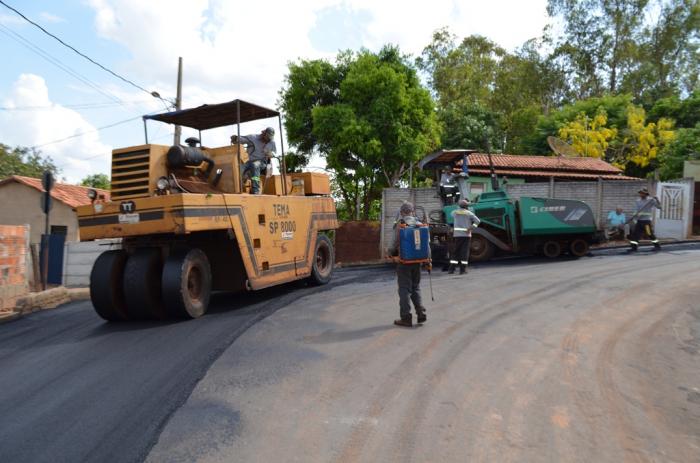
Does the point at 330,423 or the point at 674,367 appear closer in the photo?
the point at 330,423

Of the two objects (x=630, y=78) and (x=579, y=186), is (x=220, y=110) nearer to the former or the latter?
(x=579, y=186)

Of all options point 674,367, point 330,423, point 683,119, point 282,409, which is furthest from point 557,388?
point 683,119

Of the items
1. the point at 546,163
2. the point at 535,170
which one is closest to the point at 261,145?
the point at 535,170

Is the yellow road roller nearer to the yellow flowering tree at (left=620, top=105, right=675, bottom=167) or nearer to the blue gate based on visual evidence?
→ the blue gate

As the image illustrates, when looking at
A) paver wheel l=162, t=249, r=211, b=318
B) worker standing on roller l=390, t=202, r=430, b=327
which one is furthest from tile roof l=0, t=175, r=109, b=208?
worker standing on roller l=390, t=202, r=430, b=327

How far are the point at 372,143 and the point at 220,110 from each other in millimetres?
13826

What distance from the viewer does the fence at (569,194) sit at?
16703 mm

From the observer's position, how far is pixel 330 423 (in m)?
4.03

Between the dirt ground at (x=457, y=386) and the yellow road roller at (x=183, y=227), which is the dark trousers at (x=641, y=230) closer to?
the dirt ground at (x=457, y=386)

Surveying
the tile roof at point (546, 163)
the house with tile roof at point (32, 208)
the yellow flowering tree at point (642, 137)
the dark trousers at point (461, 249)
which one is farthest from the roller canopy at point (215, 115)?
the yellow flowering tree at point (642, 137)

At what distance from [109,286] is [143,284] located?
56 cm

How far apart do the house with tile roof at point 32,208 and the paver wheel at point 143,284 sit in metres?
18.8

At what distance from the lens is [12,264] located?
32.8ft

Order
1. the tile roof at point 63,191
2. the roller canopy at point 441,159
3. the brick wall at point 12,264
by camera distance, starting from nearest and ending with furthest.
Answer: the brick wall at point 12,264 < the roller canopy at point 441,159 < the tile roof at point 63,191
